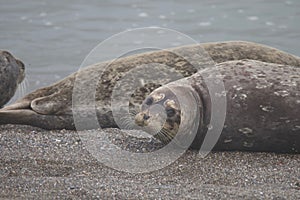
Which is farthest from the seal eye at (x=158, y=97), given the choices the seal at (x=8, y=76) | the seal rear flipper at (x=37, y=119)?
the seal at (x=8, y=76)

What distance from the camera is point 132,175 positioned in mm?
4160

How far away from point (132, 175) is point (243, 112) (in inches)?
41.1

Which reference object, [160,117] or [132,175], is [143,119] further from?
[132,175]

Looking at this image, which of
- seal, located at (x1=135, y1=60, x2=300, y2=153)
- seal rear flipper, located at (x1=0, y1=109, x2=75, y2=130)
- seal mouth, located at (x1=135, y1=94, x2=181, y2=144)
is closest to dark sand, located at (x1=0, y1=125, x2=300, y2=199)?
seal, located at (x1=135, y1=60, x2=300, y2=153)

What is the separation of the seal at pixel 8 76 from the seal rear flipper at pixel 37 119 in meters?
0.50

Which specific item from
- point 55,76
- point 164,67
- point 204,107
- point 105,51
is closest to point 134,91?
point 164,67

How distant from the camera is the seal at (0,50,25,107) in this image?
6.15 m

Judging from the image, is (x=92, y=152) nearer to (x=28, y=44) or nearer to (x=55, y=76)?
(x=55, y=76)

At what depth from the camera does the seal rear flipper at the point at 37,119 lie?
224 inches

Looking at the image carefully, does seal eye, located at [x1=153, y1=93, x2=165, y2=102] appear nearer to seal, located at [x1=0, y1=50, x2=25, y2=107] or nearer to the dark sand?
the dark sand

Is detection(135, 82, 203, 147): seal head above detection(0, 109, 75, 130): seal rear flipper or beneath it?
above

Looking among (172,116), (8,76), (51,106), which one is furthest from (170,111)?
(8,76)

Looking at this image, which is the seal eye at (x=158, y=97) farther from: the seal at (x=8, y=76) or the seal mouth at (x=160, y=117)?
the seal at (x=8, y=76)

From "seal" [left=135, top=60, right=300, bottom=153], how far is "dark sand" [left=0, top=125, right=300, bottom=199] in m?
0.11
